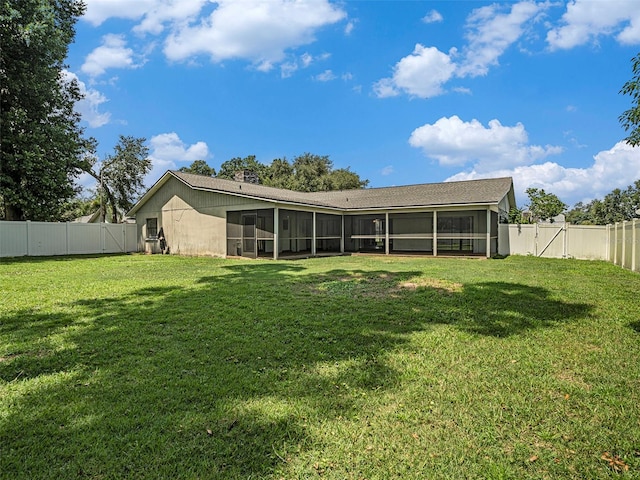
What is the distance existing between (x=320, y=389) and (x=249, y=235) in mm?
12117

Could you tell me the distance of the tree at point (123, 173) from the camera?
89.5ft

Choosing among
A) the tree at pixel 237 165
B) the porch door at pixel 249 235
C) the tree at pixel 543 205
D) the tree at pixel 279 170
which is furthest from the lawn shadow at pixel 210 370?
the tree at pixel 237 165

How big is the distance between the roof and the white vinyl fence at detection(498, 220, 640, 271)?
2.08m

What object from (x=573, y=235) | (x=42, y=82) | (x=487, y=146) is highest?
(x=42, y=82)

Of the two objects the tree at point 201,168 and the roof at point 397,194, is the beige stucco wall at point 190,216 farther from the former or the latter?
the tree at point 201,168

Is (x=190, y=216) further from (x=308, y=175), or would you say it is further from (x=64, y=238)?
(x=308, y=175)

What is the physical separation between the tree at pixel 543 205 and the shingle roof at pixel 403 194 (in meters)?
7.13

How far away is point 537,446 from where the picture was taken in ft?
6.78

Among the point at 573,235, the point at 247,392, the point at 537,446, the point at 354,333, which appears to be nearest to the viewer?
the point at 537,446

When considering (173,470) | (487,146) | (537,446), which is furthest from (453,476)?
(487,146)

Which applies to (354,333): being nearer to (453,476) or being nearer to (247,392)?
(247,392)

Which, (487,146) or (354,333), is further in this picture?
(487,146)

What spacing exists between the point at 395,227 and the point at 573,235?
7.95 metres

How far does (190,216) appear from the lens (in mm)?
16531
